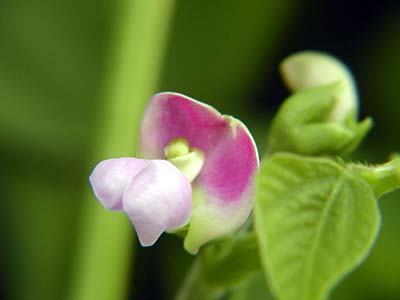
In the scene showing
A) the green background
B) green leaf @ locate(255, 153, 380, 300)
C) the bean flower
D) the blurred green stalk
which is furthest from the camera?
the green background

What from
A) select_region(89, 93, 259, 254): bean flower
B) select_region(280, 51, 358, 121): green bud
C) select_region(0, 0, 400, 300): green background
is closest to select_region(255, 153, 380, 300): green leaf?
select_region(89, 93, 259, 254): bean flower

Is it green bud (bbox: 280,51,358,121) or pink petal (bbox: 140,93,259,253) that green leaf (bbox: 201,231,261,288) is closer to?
pink petal (bbox: 140,93,259,253)

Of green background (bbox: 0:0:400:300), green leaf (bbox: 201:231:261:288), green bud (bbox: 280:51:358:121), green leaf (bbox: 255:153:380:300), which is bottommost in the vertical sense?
green background (bbox: 0:0:400:300)

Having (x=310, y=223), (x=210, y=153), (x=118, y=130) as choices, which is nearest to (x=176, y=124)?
(x=210, y=153)

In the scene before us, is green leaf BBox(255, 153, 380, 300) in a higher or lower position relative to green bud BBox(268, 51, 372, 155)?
higher

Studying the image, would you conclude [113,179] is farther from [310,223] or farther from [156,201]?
[310,223]

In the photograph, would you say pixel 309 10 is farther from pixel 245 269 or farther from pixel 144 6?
pixel 245 269
